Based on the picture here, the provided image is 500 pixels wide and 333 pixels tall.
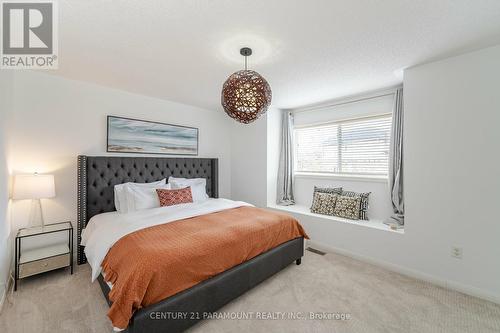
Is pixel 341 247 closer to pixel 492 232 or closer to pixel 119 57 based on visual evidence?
pixel 492 232

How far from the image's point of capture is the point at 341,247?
3174mm

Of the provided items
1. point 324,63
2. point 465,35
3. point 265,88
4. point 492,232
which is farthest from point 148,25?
point 492,232

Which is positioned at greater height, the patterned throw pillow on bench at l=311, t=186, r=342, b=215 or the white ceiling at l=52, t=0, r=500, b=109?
the white ceiling at l=52, t=0, r=500, b=109

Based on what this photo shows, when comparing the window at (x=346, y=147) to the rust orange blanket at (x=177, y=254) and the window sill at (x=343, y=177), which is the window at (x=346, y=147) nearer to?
the window sill at (x=343, y=177)

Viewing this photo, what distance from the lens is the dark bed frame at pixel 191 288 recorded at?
155 centimetres

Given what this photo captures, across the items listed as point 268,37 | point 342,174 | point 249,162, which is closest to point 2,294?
point 268,37

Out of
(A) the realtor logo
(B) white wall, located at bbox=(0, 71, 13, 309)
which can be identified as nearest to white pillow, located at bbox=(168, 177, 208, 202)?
(B) white wall, located at bbox=(0, 71, 13, 309)

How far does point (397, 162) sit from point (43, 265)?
14.3 feet

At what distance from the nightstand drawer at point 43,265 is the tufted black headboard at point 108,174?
10.9 inches

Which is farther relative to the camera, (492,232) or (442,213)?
(442,213)

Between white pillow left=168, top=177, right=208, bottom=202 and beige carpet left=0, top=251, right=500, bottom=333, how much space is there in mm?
1510

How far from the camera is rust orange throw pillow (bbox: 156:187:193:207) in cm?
303

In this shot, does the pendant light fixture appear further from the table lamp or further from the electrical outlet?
the electrical outlet

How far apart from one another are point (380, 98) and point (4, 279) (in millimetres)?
4861
